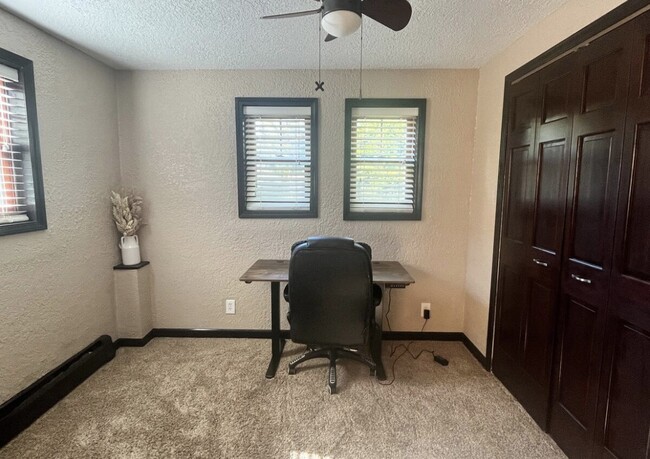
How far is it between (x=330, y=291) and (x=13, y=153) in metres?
2.17

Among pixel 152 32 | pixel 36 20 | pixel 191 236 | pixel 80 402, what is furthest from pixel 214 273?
pixel 36 20

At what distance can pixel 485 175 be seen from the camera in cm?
237

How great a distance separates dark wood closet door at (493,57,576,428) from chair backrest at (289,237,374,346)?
103 centimetres

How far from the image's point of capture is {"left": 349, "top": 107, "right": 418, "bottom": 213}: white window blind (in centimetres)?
258

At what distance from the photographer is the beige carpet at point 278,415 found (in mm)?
1566

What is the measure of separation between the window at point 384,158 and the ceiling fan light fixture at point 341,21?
134cm

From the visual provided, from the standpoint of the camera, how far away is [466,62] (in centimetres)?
238

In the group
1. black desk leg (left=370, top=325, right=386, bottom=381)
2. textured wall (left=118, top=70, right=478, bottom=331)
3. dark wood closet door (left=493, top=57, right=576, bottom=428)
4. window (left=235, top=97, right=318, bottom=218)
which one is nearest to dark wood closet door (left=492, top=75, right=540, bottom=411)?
dark wood closet door (left=493, top=57, right=576, bottom=428)

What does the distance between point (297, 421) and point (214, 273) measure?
152 cm

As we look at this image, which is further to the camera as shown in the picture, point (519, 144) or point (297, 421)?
point (519, 144)

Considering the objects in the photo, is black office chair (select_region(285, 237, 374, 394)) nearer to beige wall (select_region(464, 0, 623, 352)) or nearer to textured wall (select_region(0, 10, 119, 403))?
beige wall (select_region(464, 0, 623, 352))

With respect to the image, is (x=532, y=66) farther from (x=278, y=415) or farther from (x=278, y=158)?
(x=278, y=415)

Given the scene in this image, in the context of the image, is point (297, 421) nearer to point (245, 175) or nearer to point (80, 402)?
point (80, 402)

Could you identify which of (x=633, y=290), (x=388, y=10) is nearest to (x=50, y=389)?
(x=388, y=10)
